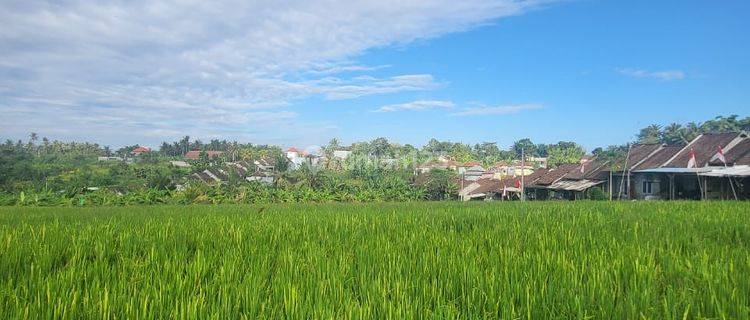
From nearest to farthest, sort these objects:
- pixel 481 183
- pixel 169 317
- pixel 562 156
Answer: pixel 169 317
pixel 481 183
pixel 562 156

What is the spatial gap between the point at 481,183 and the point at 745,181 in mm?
23777

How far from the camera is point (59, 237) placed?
4.93m

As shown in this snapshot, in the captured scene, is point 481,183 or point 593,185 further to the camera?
point 481,183

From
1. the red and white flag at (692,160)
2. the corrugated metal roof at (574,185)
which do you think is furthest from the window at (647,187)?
the red and white flag at (692,160)

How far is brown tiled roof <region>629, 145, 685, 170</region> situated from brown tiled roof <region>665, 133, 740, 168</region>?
743 millimetres

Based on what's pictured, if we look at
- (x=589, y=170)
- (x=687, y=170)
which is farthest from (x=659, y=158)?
(x=589, y=170)

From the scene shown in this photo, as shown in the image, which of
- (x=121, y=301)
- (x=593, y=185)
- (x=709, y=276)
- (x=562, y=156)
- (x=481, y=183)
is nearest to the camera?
(x=121, y=301)

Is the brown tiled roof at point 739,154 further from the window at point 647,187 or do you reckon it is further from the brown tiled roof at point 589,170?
the brown tiled roof at point 589,170

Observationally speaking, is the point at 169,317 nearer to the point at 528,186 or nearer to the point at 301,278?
the point at 301,278

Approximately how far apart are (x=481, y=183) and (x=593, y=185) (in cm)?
1474

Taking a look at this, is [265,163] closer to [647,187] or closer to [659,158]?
[647,187]

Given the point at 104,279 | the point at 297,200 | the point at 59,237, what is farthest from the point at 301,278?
the point at 297,200

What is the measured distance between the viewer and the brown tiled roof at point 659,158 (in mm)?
25594

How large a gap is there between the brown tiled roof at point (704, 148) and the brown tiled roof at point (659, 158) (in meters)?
0.74
